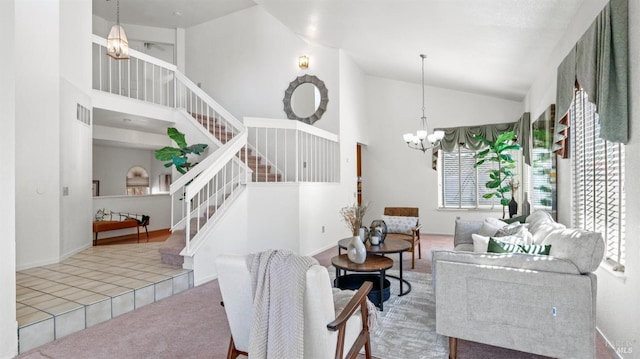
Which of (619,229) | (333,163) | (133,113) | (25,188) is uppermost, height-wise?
(133,113)

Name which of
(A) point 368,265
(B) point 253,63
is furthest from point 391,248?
(B) point 253,63

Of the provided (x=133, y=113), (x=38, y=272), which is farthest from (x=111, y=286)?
(x=133, y=113)

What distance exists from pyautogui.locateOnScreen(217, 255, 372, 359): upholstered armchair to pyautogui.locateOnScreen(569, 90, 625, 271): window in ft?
6.61

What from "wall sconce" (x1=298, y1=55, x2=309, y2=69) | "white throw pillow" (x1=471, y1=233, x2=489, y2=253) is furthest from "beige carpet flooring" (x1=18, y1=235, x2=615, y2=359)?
"wall sconce" (x1=298, y1=55, x2=309, y2=69)

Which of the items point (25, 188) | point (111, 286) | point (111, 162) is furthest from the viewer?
point (111, 162)

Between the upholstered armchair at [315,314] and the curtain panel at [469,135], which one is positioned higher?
the curtain panel at [469,135]

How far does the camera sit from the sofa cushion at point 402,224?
5.21 meters

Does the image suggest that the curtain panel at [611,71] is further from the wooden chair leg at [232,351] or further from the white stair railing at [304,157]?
the white stair railing at [304,157]

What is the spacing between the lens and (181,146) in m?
5.97

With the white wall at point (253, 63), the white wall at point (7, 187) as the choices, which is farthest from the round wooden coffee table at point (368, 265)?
the white wall at point (253, 63)

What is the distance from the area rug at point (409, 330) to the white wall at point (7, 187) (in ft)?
8.42

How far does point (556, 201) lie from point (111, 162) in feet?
30.8

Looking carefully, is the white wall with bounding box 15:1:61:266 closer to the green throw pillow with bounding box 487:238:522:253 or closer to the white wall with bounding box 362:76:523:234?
the green throw pillow with bounding box 487:238:522:253

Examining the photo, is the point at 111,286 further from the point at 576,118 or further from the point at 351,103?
the point at 351,103
